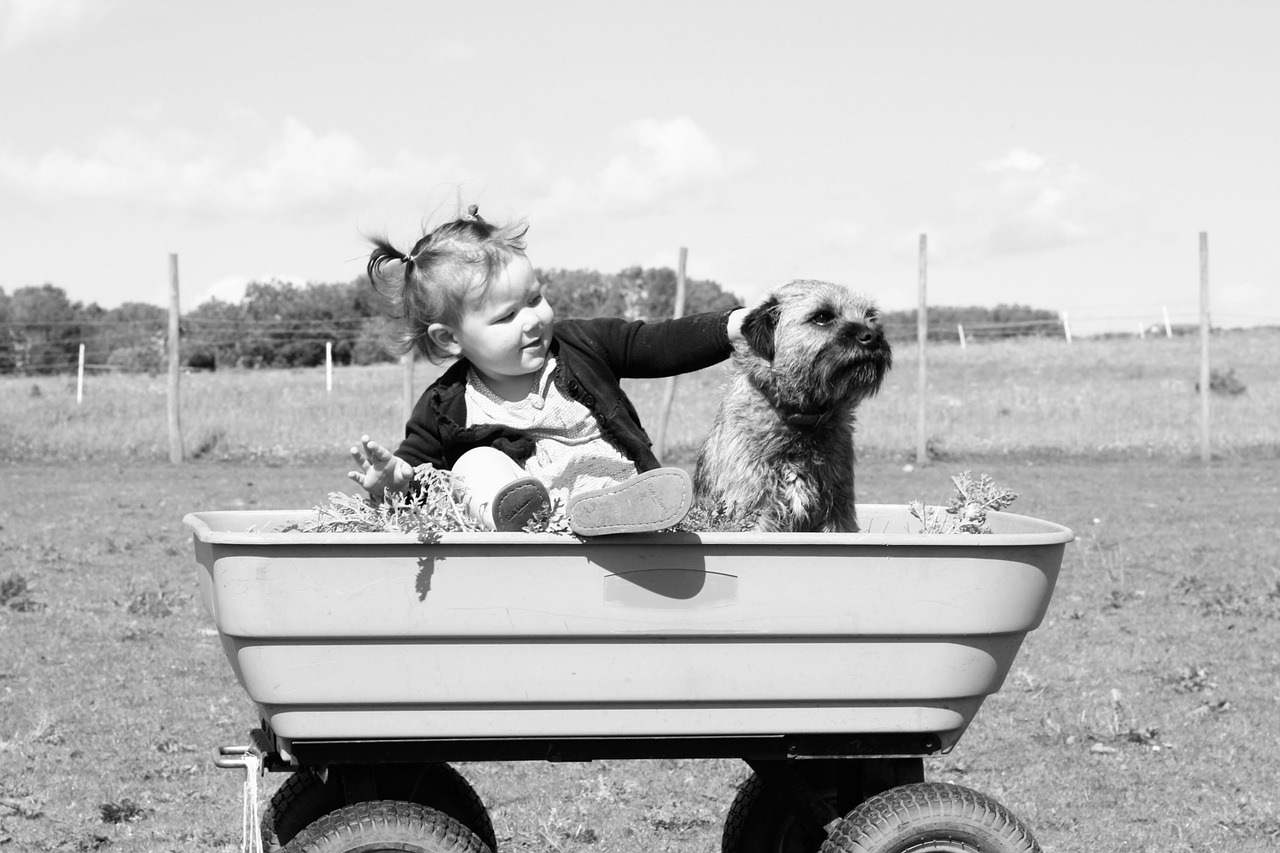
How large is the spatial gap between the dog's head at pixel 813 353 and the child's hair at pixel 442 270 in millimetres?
765

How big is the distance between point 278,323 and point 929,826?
82.5 feet

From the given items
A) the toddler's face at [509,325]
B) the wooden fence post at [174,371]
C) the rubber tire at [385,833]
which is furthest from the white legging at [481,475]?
the wooden fence post at [174,371]

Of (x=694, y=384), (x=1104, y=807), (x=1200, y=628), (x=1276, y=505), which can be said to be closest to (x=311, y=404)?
(x=694, y=384)

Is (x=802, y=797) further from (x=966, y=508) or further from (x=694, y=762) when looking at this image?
(x=694, y=762)

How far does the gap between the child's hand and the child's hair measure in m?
0.48

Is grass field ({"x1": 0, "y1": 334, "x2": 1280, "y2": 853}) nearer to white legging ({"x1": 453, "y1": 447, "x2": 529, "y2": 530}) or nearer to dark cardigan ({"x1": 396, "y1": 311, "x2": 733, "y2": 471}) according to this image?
dark cardigan ({"x1": 396, "y1": 311, "x2": 733, "y2": 471})

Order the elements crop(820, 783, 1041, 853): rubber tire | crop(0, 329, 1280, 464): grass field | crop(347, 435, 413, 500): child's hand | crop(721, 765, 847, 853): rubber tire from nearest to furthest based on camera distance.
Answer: crop(820, 783, 1041, 853): rubber tire, crop(347, 435, 413, 500): child's hand, crop(721, 765, 847, 853): rubber tire, crop(0, 329, 1280, 464): grass field

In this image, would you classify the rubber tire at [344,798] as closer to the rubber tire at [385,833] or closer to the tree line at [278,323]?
the rubber tire at [385,833]

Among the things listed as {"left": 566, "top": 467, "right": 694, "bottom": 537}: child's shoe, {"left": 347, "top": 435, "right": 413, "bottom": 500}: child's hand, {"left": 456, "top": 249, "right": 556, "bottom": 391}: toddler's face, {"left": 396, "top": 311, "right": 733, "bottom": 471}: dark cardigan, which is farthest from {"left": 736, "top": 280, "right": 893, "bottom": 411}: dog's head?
{"left": 566, "top": 467, "right": 694, "bottom": 537}: child's shoe

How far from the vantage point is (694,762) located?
461cm

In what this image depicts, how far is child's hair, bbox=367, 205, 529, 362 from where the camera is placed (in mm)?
3088

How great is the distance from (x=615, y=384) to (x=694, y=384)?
799 inches

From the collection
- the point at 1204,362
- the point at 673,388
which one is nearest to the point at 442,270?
the point at 673,388

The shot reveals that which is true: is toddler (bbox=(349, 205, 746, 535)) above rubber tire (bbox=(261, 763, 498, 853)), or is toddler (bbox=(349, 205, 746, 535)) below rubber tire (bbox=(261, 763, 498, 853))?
above
